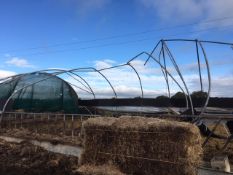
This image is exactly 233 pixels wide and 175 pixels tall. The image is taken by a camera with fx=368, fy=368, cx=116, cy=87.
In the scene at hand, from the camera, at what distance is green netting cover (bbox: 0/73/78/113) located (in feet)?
70.8

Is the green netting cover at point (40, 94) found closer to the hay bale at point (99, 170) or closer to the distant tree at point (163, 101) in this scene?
the distant tree at point (163, 101)

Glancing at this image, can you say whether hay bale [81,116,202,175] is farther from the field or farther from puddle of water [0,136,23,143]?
puddle of water [0,136,23,143]

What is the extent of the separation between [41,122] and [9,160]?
247 inches

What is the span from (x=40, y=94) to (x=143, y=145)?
1480cm

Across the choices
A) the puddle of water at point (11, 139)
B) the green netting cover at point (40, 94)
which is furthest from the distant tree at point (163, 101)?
the puddle of water at point (11, 139)

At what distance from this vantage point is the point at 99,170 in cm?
940

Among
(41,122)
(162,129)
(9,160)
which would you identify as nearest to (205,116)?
(162,129)

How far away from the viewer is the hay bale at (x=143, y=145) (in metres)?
8.71

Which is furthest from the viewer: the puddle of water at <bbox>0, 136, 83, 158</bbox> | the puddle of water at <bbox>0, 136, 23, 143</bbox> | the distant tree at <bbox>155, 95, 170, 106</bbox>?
the distant tree at <bbox>155, 95, 170, 106</bbox>

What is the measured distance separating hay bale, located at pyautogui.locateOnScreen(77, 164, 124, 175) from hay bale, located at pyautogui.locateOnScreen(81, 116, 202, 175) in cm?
17

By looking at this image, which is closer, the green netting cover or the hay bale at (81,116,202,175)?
the hay bale at (81,116,202,175)

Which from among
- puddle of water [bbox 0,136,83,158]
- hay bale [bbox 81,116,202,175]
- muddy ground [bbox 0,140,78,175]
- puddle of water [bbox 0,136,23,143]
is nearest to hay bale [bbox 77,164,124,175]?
hay bale [bbox 81,116,202,175]

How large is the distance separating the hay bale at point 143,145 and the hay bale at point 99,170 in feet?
0.56

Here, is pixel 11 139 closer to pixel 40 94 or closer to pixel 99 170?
pixel 99 170
